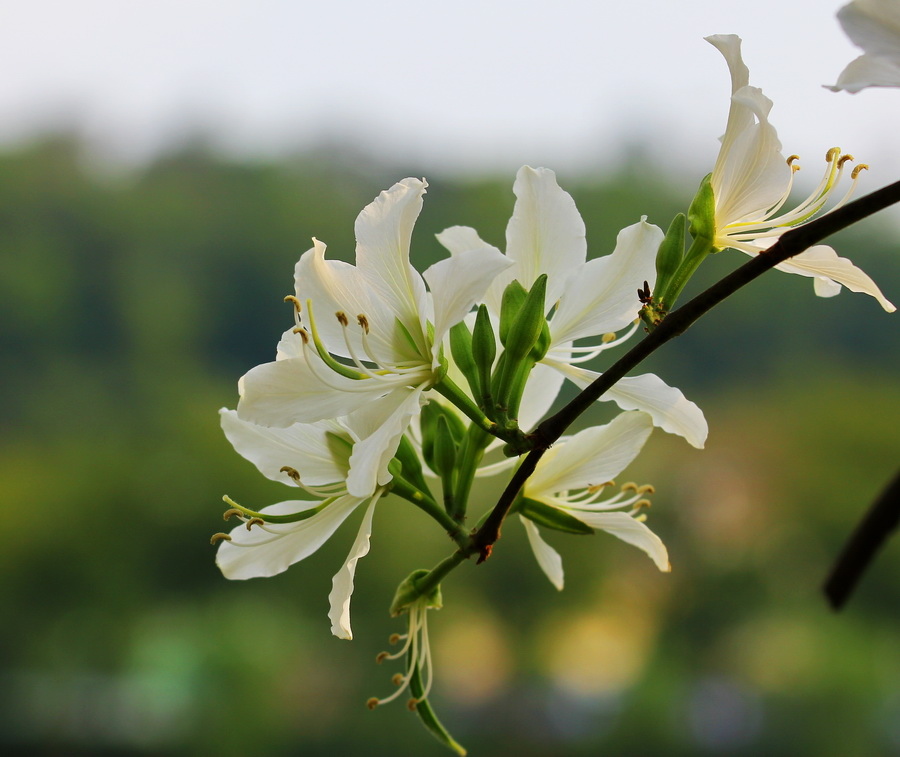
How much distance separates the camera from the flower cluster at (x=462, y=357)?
489 mm

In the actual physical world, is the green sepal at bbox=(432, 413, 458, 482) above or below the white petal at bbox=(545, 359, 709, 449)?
below

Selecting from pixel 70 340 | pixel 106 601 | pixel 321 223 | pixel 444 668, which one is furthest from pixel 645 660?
pixel 70 340

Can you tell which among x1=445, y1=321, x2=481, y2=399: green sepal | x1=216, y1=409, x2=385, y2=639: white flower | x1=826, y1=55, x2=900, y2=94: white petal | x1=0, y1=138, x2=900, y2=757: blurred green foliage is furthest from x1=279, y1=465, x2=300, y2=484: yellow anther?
x1=0, y1=138, x2=900, y2=757: blurred green foliage

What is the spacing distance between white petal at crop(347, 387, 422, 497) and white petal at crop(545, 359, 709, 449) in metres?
0.11

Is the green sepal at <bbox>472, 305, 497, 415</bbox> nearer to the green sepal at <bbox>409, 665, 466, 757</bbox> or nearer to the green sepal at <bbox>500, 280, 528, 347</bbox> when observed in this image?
the green sepal at <bbox>500, 280, 528, 347</bbox>

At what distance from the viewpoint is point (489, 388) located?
500 millimetres

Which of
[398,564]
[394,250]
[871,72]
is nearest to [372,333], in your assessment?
[394,250]

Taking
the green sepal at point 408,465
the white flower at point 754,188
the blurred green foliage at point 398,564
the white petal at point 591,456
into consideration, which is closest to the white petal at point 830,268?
the white flower at point 754,188

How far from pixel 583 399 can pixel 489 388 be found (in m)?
0.10

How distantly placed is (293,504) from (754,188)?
306 mm

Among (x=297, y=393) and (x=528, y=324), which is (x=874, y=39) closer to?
(x=528, y=324)

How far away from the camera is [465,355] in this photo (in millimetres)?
514

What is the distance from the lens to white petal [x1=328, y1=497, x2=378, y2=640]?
50 cm

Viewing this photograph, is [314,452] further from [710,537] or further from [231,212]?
[231,212]
